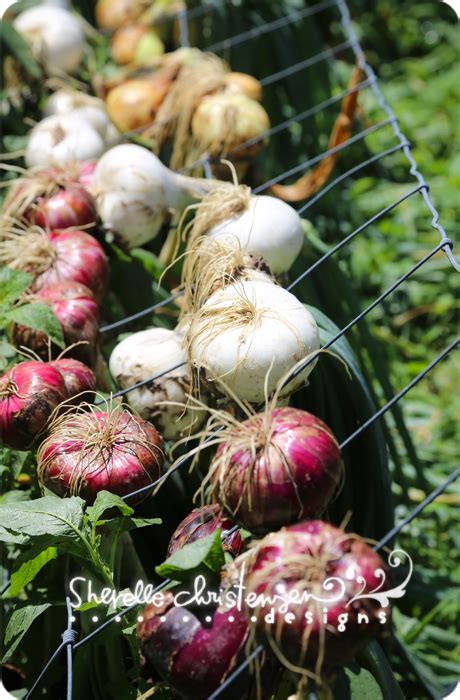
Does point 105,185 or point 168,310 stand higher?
point 105,185

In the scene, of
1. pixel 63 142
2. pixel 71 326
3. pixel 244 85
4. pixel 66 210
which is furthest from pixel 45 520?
pixel 244 85

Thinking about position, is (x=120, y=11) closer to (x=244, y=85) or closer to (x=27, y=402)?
(x=244, y=85)

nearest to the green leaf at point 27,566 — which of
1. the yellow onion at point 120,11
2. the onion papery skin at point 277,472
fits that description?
the onion papery skin at point 277,472

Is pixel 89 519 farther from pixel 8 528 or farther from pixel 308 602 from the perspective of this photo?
pixel 308 602

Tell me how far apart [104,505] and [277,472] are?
0.76 feet

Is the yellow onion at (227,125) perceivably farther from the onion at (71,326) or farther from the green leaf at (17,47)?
the onion at (71,326)

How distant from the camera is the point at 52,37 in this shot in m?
2.14

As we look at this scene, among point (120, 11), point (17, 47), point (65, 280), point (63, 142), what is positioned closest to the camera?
point (65, 280)

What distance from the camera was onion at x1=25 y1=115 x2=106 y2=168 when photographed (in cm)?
171

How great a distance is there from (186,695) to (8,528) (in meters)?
0.27

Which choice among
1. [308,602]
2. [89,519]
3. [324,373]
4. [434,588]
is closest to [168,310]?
[324,373]

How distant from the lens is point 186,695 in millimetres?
745

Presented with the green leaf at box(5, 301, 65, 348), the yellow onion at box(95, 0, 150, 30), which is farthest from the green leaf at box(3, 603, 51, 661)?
the yellow onion at box(95, 0, 150, 30)

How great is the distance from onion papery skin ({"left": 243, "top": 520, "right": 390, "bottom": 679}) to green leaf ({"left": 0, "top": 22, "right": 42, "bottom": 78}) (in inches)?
66.2
